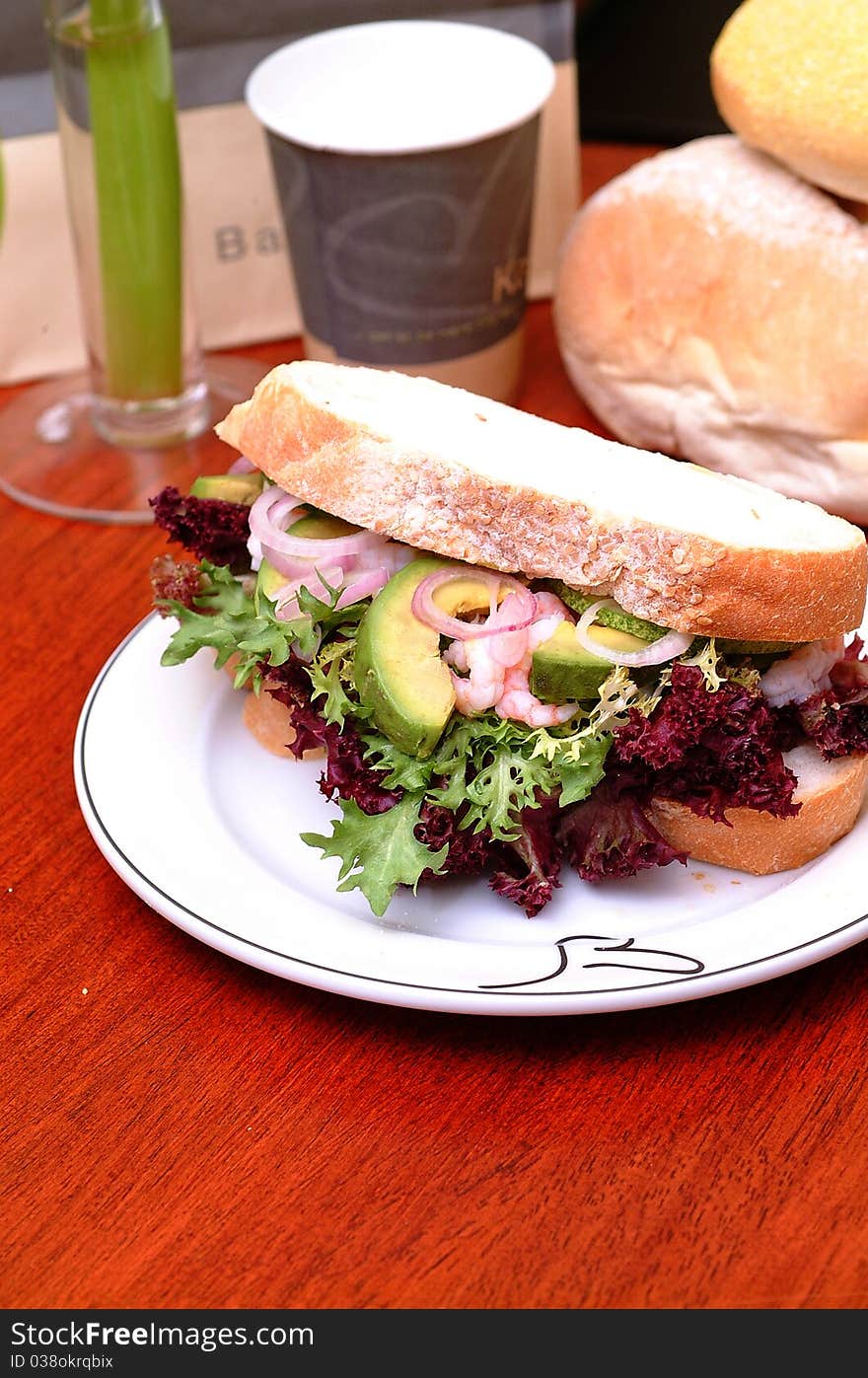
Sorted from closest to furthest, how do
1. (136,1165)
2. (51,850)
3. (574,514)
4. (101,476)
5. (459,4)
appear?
(136,1165) < (574,514) < (51,850) < (101,476) < (459,4)

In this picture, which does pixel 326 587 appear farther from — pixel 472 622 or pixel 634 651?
pixel 634 651

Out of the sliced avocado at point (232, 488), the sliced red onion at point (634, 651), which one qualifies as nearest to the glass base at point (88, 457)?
the sliced avocado at point (232, 488)

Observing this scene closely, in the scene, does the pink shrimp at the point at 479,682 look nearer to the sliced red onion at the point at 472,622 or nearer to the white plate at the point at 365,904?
the sliced red onion at the point at 472,622

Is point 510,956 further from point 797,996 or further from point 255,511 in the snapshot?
point 255,511

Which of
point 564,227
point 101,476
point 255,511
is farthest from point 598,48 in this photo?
point 255,511

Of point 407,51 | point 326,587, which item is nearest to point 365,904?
point 326,587

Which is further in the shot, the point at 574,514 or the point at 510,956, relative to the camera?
the point at 574,514

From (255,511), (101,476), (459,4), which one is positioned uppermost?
(459,4)
